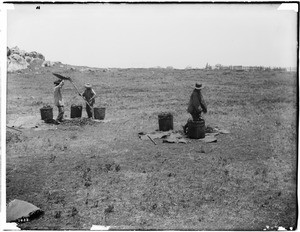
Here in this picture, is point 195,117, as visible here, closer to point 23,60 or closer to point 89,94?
point 89,94

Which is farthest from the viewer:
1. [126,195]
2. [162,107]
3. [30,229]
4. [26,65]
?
[162,107]

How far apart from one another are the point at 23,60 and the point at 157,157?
3.55 m

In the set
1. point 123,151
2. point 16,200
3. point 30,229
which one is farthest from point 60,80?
Result: point 30,229

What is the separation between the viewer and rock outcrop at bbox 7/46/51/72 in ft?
24.7

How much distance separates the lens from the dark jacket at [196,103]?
8.23 metres

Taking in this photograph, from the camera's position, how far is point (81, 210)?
22.4ft

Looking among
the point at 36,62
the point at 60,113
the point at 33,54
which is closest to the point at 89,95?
the point at 60,113

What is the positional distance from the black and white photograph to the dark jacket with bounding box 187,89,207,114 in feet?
0.08

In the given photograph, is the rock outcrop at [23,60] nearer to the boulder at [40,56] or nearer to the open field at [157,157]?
the boulder at [40,56]

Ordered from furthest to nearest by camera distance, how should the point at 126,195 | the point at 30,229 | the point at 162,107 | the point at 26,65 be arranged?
1. the point at 162,107
2. the point at 26,65
3. the point at 126,195
4. the point at 30,229

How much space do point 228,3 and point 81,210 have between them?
16.4 feet

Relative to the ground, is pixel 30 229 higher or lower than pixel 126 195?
lower

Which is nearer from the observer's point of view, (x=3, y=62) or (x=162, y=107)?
(x=3, y=62)

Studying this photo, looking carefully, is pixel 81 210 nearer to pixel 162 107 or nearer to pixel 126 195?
pixel 126 195
